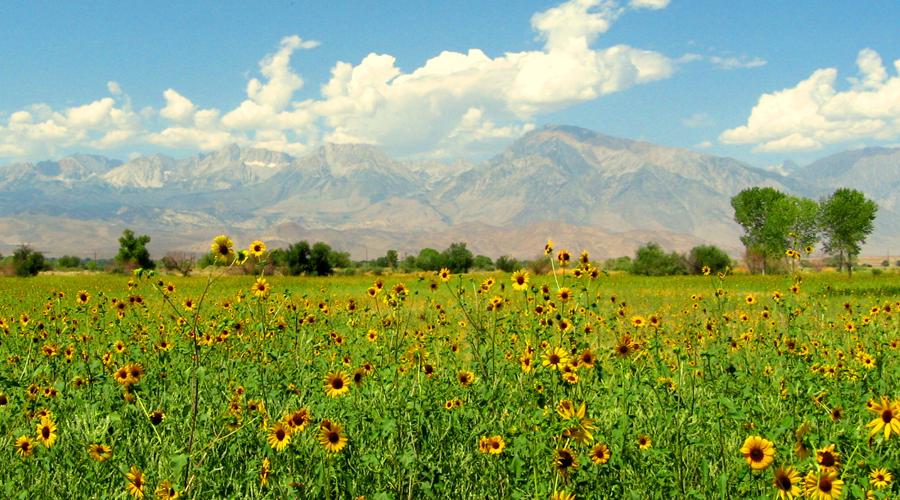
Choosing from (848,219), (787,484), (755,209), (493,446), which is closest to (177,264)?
(493,446)

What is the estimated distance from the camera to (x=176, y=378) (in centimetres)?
641

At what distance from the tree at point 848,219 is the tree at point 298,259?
69.9 metres

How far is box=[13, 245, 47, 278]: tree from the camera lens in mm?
72881

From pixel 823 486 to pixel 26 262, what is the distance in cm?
8895

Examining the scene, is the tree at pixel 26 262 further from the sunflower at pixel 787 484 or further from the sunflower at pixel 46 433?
the sunflower at pixel 787 484

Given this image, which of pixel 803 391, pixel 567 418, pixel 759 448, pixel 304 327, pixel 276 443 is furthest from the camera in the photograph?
pixel 304 327

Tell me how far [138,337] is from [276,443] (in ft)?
18.8

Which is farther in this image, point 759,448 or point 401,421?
point 401,421

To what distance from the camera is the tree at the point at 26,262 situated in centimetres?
7288

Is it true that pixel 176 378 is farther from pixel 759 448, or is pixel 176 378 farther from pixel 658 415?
pixel 759 448

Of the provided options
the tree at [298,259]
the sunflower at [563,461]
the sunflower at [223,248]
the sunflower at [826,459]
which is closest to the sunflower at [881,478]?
the sunflower at [826,459]

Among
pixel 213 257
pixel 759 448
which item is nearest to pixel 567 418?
pixel 759 448

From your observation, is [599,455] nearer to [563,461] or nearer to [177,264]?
[563,461]

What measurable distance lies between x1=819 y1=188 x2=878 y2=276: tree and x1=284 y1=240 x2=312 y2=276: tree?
229ft
